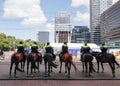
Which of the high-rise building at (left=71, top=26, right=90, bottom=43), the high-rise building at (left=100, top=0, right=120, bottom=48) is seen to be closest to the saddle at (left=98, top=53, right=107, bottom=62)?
the high-rise building at (left=100, top=0, right=120, bottom=48)

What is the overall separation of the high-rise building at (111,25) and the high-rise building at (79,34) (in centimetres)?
1087

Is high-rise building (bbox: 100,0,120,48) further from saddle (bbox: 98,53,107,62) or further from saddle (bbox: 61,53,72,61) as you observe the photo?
saddle (bbox: 61,53,72,61)

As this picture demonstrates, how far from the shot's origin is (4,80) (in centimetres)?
1648

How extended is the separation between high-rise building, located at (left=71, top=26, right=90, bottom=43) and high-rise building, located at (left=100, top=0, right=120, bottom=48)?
10.9 m

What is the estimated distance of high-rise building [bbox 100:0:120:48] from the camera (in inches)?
5886

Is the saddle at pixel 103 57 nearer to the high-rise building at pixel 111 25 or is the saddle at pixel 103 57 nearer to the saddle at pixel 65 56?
the saddle at pixel 65 56

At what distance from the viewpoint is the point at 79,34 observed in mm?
185250

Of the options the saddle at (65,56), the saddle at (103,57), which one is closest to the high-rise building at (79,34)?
the saddle at (103,57)

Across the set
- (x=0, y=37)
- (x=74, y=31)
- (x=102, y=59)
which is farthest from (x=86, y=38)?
(x=102, y=59)

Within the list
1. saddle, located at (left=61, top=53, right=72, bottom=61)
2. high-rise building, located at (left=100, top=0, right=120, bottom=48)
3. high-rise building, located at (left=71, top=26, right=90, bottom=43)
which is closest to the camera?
saddle, located at (left=61, top=53, right=72, bottom=61)

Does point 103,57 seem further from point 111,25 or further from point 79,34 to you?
point 79,34

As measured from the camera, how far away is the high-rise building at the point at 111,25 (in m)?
150

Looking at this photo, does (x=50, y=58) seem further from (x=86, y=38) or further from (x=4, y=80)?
(x=86, y=38)

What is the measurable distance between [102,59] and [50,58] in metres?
3.38
